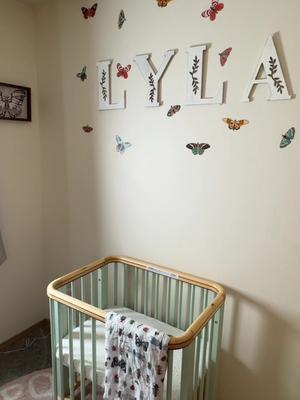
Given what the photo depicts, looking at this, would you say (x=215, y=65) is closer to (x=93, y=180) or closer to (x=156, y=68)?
(x=156, y=68)

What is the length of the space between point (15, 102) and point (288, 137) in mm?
1709

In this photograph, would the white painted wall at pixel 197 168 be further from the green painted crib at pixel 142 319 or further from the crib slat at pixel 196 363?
the crib slat at pixel 196 363

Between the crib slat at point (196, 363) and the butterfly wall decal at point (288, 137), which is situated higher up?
the butterfly wall decal at point (288, 137)

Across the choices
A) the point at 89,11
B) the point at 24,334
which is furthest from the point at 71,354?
the point at 89,11

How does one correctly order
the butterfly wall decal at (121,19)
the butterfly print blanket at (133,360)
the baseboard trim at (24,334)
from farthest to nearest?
the baseboard trim at (24,334) < the butterfly wall decal at (121,19) < the butterfly print blanket at (133,360)

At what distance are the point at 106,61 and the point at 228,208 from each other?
1.12 m

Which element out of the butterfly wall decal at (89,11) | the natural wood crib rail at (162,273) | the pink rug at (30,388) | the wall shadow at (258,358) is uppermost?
the butterfly wall decal at (89,11)

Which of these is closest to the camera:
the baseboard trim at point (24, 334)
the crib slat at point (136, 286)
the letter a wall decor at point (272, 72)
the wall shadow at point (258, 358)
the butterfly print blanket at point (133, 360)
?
the butterfly print blanket at point (133, 360)

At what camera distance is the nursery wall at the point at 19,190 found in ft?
6.40

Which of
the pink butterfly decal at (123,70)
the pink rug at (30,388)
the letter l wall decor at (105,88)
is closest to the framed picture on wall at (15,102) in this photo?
the letter l wall decor at (105,88)

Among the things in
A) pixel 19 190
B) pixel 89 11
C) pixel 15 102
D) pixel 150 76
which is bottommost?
pixel 19 190

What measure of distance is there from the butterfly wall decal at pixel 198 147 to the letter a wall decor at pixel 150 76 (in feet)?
0.97

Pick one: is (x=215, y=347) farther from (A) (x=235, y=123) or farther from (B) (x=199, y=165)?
(A) (x=235, y=123)

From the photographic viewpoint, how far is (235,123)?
145cm
